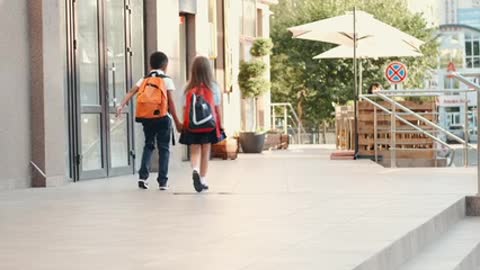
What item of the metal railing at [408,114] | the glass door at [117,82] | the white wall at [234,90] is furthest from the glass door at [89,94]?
the white wall at [234,90]

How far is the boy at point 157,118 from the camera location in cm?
1360

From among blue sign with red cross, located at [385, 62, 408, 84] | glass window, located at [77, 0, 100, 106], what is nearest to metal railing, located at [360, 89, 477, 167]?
glass window, located at [77, 0, 100, 106]

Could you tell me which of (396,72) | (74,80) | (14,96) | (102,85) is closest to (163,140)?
(14,96)

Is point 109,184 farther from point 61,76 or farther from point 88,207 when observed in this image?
point 88,207

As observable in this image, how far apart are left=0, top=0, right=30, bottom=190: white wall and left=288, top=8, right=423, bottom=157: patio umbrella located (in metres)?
12.8

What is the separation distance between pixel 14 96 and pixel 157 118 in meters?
1.66

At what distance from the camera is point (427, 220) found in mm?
9266

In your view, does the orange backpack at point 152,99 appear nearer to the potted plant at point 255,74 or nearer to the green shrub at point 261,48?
the potted plant at point 255,74

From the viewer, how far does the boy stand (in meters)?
13.6

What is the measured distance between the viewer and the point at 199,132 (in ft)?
43.2

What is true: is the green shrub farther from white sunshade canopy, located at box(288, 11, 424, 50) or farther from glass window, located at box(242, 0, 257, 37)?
white sunshade canopy, located at box(288, 11, 424, 50)

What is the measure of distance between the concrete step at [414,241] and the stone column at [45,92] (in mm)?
5162

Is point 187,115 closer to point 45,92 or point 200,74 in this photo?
point 200,74

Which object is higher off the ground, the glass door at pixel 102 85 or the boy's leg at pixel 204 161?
the glass door at pixel 102 85
